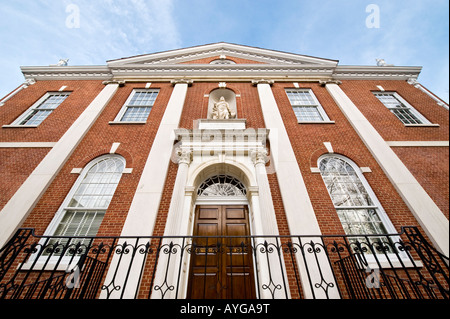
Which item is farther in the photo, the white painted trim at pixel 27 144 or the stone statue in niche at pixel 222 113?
the stone statue in niche at pixel 222 113

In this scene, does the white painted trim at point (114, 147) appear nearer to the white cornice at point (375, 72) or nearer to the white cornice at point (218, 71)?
the white cornice at point (218, 71)

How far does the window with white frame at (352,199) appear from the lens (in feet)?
18.5

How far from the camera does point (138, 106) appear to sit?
364 inches

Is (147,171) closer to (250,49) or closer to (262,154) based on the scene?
(262,154)

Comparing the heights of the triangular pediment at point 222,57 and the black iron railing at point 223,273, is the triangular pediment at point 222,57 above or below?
above

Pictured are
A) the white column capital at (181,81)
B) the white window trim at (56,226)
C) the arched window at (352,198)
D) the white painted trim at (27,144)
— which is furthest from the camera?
the white column capital at (181,81)

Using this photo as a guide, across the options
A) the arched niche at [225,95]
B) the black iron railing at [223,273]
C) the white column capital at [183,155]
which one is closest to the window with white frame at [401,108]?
the black iron railing at [223,273]

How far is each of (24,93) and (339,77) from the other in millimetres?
16827

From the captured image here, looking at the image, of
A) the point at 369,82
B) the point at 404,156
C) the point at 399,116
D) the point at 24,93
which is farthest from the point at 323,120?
the point at 24,93

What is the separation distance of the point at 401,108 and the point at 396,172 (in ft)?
15.8

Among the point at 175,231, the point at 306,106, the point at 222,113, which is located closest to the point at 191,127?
the point at 222,113

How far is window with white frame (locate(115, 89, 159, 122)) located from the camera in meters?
8.77

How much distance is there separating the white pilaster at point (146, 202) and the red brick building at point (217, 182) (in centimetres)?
4

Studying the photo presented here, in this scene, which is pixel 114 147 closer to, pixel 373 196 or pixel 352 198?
pixel 352 198
